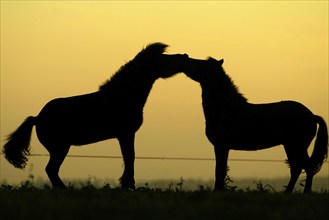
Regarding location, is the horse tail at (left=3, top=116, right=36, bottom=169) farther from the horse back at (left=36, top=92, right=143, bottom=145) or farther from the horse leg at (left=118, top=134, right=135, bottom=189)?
the horse leg at (left=118, top=134, right=135, bottom=189)

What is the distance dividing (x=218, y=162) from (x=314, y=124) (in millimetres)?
1989

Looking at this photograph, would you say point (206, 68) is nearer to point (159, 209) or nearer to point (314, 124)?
point (314, 124)

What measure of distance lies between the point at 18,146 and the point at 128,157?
2131 millimetres

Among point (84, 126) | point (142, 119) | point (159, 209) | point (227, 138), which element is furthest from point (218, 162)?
point (159, 209)

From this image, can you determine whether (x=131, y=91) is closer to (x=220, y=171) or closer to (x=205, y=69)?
(x=205, y=69)

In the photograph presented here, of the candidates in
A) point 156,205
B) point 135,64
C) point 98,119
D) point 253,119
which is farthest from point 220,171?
point 156,205

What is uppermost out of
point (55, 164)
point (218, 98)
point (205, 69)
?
point (205, 69)

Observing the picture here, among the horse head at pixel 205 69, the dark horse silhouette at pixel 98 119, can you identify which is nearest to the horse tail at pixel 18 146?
the dark horse silhouette at pixel 98 119

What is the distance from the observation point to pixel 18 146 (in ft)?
39.4

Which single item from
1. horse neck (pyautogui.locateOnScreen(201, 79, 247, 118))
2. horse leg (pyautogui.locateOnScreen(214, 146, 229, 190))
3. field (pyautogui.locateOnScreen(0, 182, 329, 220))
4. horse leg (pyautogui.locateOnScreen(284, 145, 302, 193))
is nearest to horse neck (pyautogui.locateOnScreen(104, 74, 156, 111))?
horse neck (pyautogui.locateOnScreen(201, 79, 247, 118))

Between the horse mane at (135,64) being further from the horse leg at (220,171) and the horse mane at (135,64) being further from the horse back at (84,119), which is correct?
the horse leg at (220,171)

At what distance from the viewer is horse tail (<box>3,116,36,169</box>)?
12.0m

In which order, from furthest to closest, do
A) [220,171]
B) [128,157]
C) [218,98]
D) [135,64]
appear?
[135,64]
[218,98]
[128,157]
[220,171]

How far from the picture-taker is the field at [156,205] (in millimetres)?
7285
